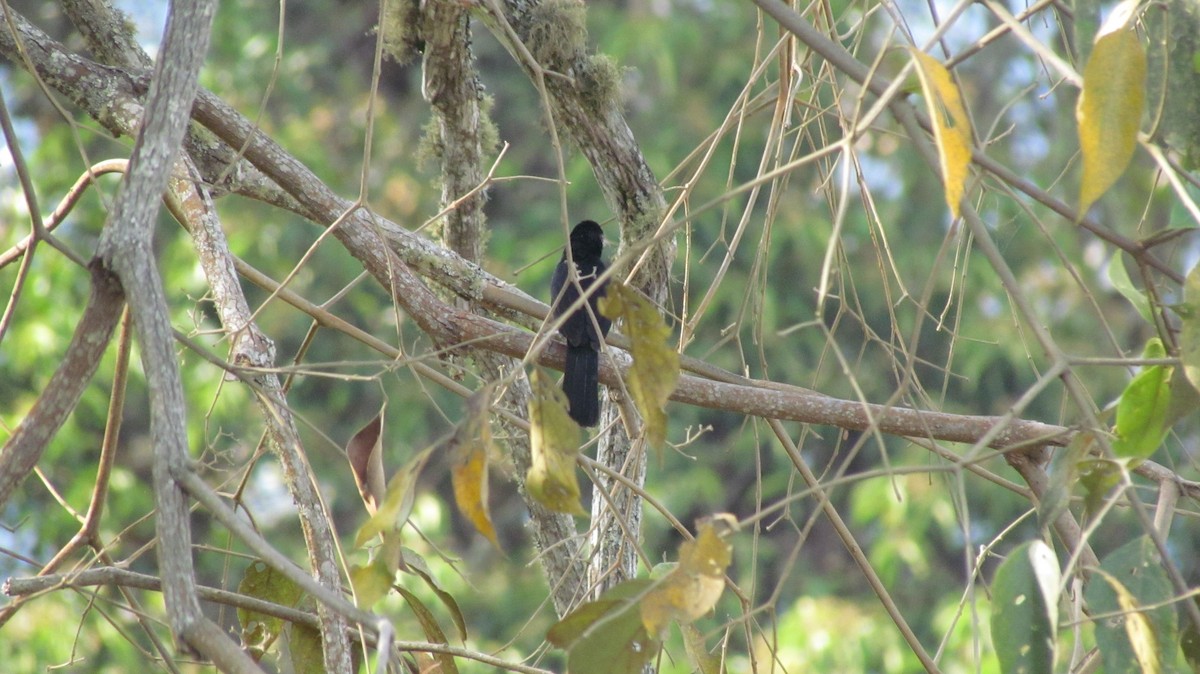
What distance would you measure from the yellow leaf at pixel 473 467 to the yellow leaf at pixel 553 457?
8 centimetres

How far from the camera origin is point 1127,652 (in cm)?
149

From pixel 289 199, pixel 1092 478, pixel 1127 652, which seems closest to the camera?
pixel 1127 652

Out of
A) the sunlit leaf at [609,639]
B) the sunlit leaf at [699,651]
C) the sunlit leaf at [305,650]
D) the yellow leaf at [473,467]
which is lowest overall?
the sunlit leaf at [305,650]

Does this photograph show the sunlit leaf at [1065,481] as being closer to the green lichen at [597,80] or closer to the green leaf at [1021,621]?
the green leaf at [1021,621]

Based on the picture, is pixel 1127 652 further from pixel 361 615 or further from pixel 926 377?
pixel 926 377

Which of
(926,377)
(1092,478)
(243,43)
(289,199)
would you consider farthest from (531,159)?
(1092,478)

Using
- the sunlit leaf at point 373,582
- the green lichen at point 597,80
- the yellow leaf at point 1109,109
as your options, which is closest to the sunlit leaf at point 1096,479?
the yellow leaf at point 1109,109

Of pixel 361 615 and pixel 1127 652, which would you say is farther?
pixel 1127 652

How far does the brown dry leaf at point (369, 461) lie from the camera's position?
6.45ft

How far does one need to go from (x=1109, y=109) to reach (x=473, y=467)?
0.82 meters

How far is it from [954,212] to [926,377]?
9586 mm

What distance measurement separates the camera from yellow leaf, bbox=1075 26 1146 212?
1.28 meters

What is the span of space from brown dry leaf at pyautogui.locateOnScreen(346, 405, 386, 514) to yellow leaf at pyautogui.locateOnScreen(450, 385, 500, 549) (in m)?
0.55

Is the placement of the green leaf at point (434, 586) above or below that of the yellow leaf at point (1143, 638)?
below
